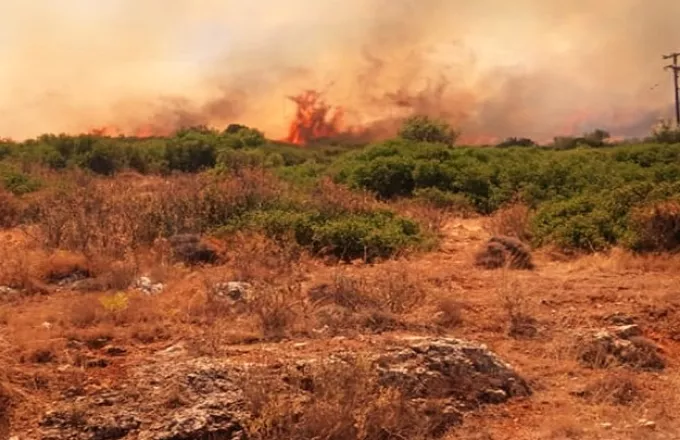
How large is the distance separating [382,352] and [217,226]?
6463 millimetres

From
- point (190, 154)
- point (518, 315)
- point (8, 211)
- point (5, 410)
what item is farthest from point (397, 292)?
point (190, 154)

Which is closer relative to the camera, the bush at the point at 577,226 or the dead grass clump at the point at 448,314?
the dead grass clump at the point at 448,314

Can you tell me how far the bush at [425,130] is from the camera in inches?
1422

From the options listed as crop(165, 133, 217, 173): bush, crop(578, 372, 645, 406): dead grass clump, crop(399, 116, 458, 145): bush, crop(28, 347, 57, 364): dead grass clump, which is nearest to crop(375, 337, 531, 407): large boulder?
crop(578, 372, 645, 406): dead grass clump

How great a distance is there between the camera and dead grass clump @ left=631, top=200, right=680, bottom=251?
1048cm

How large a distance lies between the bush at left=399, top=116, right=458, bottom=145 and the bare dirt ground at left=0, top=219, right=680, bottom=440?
1074 inches

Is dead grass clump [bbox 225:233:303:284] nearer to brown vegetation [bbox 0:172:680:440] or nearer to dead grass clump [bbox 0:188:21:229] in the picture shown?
brown vegetation [bbox 0:172:680:440]

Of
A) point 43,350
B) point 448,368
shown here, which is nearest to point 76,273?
point 43,350

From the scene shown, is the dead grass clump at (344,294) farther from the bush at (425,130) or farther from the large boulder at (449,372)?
the bush at (425,130)

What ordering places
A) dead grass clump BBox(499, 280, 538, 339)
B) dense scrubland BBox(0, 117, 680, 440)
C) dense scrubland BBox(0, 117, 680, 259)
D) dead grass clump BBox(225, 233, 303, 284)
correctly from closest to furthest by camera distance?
1. dense scrubland BBox(0, 117, 680, 440)
2. dead grass clump BBox(499, 280, 538, 339)
3. dead grass clump BBox(225, 233, 303, 284)
4. dense scrubland BBox(0, 117, 680, 259)

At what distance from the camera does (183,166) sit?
27500 millimetres

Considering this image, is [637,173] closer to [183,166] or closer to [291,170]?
[291,170]

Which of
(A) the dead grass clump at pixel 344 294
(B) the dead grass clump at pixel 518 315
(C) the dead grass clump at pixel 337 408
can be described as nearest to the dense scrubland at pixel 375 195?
(A) the dead grass clump at pixel 344 294

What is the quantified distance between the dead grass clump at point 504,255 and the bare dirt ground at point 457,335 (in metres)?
0.71
